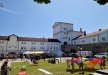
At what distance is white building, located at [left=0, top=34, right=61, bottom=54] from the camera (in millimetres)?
81481

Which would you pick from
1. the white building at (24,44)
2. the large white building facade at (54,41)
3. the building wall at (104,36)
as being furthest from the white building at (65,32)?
the building wall at (104,36)

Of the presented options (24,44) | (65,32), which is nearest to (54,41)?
(65,32)

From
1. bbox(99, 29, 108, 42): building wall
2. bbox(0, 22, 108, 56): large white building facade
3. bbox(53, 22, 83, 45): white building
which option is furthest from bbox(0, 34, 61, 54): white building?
bbox(99, 29, 108, 42): building wall

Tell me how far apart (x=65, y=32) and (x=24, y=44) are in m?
17.5

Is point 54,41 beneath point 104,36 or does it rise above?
beneath

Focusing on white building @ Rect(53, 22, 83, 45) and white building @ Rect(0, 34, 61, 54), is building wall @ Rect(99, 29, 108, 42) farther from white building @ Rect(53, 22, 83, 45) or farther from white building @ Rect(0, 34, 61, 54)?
white building @ Rect(0, 34, 61, 54)

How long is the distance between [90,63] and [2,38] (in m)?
62.4

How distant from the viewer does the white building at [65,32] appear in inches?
3432

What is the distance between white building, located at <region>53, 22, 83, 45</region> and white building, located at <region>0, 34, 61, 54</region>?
8.46 feet

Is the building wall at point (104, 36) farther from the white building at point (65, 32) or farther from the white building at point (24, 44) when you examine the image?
the white building at point (24, 44)

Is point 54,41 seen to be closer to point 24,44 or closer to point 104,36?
point 24,44

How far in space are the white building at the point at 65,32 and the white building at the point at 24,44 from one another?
2.58 meters

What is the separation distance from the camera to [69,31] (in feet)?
291

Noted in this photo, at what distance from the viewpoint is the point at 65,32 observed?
90.1 m
